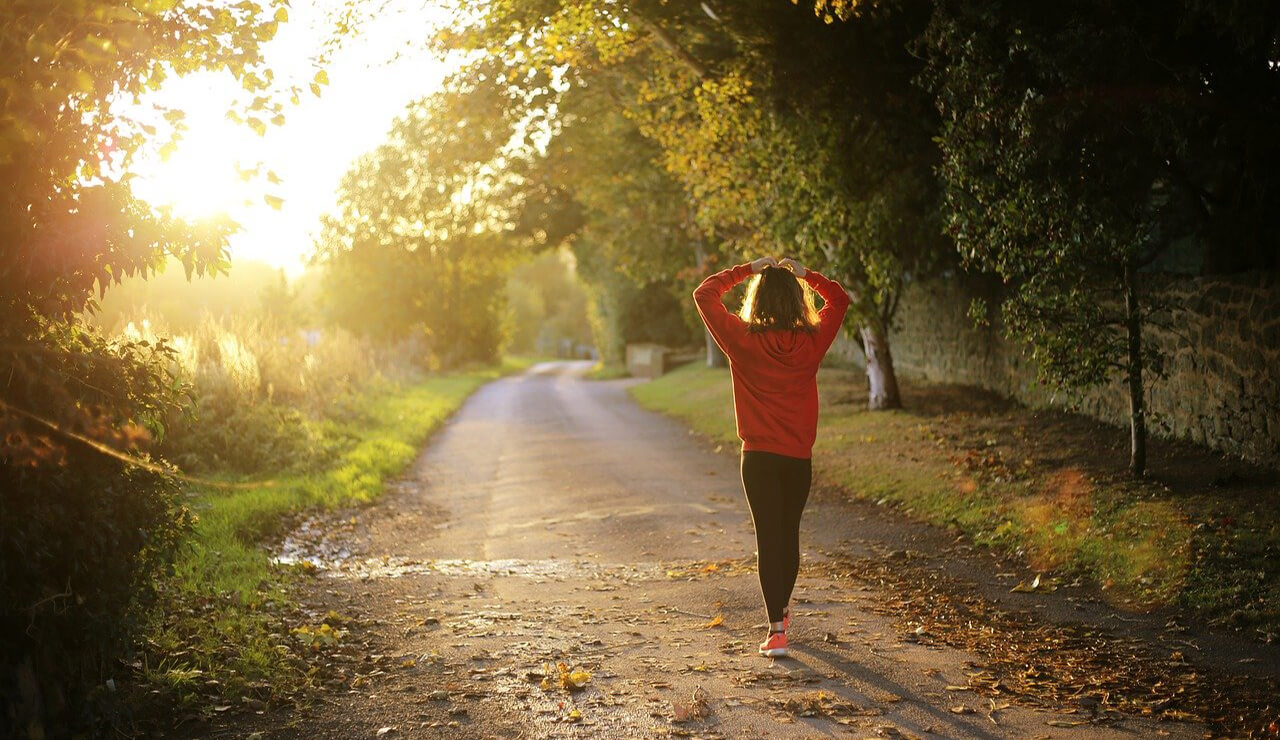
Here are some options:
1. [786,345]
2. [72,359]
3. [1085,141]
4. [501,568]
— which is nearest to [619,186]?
[1085,141]

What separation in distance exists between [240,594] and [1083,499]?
7.21 meters

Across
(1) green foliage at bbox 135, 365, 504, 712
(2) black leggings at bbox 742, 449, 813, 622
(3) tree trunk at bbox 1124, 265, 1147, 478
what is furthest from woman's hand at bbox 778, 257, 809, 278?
(3) tree trunk at bbox 1124, 265, 1147, 478

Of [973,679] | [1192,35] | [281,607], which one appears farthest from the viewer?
[1192,35]

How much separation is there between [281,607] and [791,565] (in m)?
3.58

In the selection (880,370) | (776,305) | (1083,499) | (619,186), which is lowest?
(1083,499)

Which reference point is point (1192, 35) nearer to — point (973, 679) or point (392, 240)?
point (973, 679)

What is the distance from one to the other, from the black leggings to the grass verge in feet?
8.46

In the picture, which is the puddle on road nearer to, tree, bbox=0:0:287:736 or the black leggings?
the black leggings

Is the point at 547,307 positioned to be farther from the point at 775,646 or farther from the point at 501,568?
the point at 775,646

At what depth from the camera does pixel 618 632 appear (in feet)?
23.8

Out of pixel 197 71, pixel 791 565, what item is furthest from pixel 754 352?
pixel 197 71

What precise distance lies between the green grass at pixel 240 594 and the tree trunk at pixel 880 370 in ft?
27.0

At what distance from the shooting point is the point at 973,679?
238 inches

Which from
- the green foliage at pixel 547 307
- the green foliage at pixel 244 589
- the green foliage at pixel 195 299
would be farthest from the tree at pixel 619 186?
the green foliage at pixel 547 307
